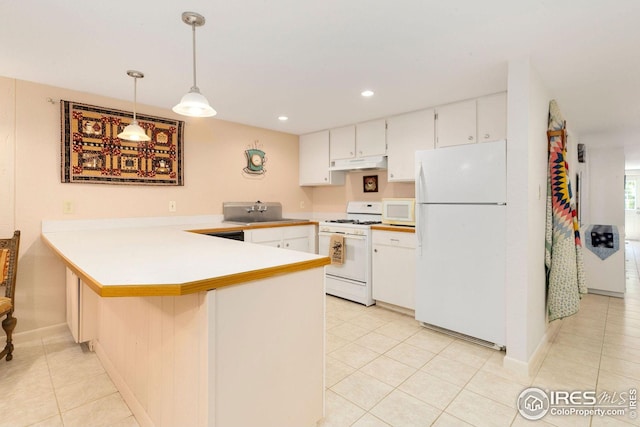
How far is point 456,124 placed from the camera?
3.02 metres

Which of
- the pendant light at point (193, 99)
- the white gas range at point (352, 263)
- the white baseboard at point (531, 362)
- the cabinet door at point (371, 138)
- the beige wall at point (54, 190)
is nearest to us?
the pendant light at point (193, 99)

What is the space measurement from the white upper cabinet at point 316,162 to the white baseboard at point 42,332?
3061mm

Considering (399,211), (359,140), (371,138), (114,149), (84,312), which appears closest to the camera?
(84,312)

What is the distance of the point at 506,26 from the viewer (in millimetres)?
1746

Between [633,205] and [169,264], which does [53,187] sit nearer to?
[169,264]

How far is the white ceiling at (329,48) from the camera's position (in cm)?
161

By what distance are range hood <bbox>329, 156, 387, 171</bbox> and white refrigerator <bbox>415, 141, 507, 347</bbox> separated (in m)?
0.90

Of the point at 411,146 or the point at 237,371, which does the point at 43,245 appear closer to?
the point at 237,371

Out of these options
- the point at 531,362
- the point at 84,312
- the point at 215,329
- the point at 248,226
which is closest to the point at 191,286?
the point at 215,329

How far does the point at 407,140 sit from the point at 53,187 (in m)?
3.28

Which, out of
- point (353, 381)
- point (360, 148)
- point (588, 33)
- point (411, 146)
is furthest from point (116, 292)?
point (360, 148)

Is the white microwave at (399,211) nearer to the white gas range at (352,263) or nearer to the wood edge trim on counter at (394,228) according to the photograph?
the wood edge trim on counter at (394,228)

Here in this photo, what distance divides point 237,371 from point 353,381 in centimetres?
105

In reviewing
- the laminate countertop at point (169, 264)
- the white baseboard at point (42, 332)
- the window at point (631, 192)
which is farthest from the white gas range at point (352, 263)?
the window at point (631, 192)
